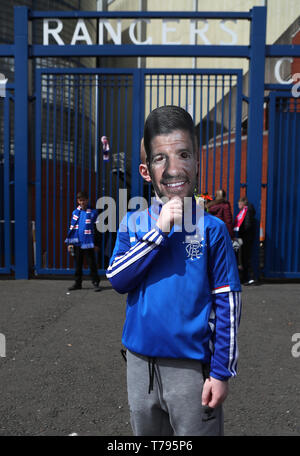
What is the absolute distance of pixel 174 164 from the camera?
1403mm

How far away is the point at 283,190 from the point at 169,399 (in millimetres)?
6698

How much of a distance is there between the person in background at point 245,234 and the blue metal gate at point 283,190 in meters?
0.31

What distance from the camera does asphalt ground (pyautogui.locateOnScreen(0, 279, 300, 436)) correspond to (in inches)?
106

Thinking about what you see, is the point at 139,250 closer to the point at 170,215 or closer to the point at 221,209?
the point at 170,215

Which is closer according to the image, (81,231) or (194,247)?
(194,247)

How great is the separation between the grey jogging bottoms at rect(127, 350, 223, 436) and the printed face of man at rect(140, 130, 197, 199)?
2.03 feet

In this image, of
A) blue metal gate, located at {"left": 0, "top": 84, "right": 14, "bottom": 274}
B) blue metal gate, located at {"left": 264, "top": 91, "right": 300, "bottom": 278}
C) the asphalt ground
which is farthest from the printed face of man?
blue metal gate, located at {"left": 0, "top": 84, "right": 14, "bottom": 274}

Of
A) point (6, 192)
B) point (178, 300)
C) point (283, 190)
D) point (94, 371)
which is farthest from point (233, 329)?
point (6, 192)

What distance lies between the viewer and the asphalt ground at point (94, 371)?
8.85ft

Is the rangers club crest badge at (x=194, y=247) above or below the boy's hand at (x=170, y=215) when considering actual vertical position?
below

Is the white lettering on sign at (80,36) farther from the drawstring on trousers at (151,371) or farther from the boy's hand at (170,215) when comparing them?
the drawstring on trousers at (151,371)

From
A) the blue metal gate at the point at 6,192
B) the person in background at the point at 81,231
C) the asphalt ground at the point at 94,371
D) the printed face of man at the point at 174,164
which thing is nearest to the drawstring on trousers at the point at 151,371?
the printed face of man at the point at 174,164

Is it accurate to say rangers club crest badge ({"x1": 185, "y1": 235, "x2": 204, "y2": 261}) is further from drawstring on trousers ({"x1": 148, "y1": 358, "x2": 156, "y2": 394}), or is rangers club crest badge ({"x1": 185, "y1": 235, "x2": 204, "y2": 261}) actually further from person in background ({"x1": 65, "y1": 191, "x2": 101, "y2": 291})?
person in background ({"x1": 65, "y1": 191, "x2": 101, "y2": 291})

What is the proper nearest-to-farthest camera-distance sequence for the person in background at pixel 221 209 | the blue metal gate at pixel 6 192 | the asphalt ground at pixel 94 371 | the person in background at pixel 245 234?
the asphalt ground at pixel 94 371 < the person in background at pixel 221 209 < the person in background at pixel 245 234 < the blue metal gate at pixel 6 192
